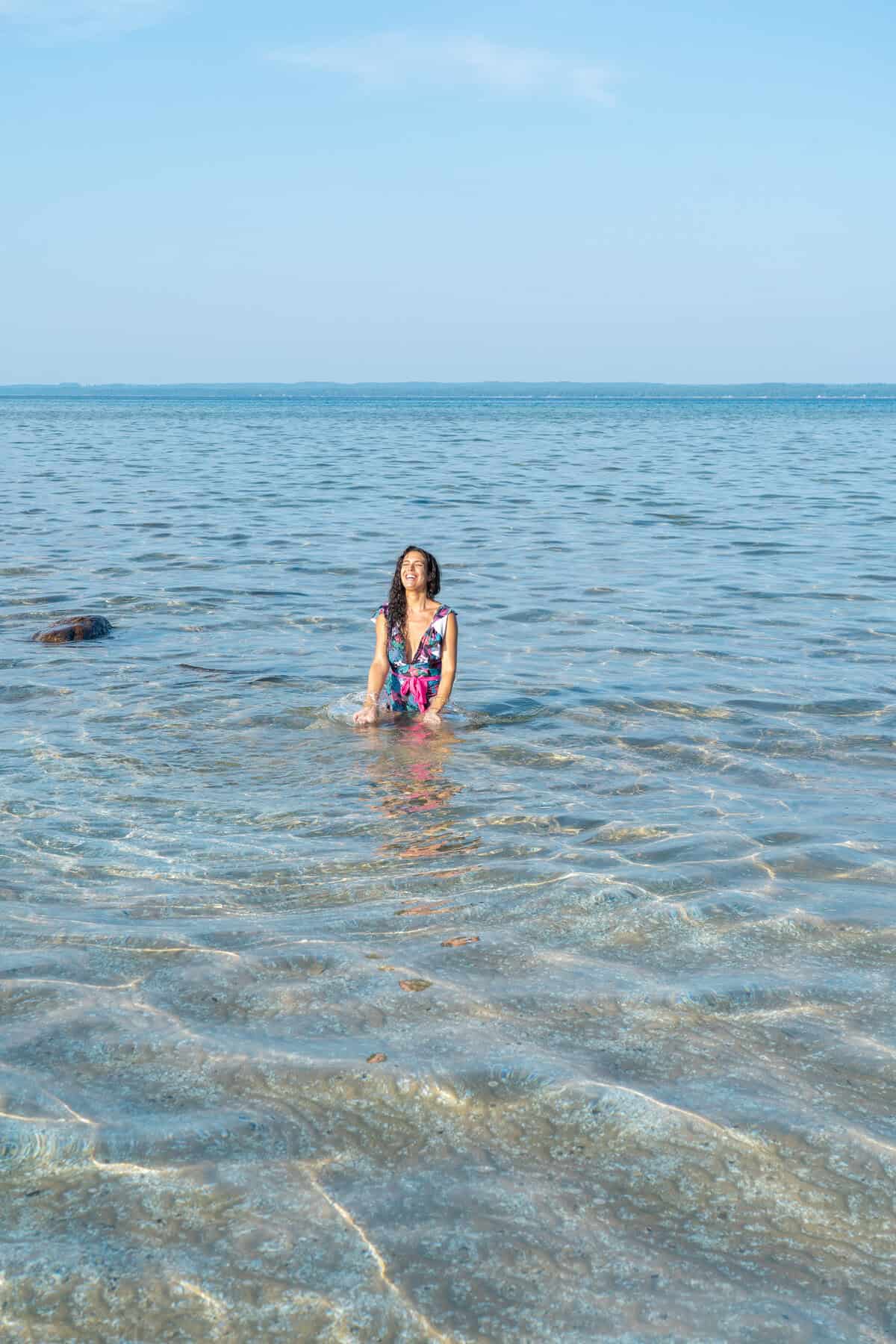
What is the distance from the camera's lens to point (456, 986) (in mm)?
4680

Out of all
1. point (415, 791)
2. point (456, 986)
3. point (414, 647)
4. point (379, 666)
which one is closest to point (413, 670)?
point (414, 647)

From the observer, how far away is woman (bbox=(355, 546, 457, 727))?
29.6ft

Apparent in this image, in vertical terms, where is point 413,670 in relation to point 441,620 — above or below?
below

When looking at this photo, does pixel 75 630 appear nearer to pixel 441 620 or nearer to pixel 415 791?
pixel 441 620

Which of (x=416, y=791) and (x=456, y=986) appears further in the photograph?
(x=416, y=791)

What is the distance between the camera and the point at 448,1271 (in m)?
3.08

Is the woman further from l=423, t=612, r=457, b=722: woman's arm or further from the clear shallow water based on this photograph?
the clear shallow water

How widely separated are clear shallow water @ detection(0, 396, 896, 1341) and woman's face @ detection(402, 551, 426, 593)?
111 cm

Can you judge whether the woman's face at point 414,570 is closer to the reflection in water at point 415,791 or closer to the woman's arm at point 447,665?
the woman's arm at point 447,665

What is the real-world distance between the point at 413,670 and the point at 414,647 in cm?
18

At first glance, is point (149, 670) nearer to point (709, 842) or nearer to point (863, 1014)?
point (709, 842)

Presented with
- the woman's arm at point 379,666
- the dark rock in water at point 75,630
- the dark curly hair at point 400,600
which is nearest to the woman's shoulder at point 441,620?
the dark curly hair at point 400,600

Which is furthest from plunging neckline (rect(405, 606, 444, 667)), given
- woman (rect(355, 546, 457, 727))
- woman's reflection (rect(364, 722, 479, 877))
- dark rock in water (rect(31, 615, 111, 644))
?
dark rock in water (rect(31, 615, 111, 644))

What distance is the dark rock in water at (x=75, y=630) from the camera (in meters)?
11.6
